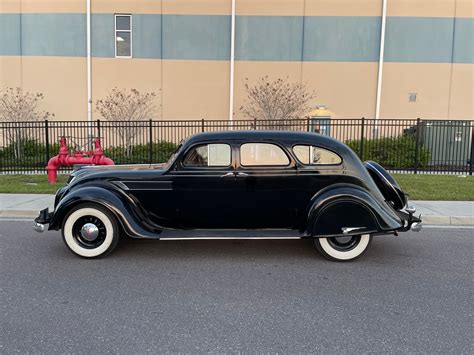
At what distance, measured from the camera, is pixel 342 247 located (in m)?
4.94

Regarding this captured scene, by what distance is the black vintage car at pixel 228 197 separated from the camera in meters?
4.82

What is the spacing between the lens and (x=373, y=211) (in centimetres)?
472

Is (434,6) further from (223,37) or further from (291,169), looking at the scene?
(291,169)

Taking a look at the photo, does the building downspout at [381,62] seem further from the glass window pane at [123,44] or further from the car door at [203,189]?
the car door at [203,189]

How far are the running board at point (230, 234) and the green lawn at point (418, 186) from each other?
5.28 m

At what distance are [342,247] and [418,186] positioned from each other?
6248mm

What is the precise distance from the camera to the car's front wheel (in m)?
Result: 4.89

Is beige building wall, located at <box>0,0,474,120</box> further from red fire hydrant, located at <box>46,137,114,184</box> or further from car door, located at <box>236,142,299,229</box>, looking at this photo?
car door, located at <box>236,142,299,229</box>

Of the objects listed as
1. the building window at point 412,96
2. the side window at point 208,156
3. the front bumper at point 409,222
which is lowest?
the front bumper at point 409,222

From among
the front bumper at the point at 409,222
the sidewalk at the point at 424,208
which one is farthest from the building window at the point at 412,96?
the front bumper at the point at 409,222

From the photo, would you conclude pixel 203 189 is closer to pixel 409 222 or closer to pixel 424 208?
pixel 409 222

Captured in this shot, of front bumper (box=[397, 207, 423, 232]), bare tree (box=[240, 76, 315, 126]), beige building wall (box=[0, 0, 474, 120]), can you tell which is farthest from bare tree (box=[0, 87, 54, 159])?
front bumper (box=[397, 207, 423, 232])

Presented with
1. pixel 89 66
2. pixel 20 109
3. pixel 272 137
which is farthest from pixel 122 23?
pixel 272 137

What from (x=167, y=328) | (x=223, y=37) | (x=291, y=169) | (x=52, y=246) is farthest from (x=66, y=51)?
(x=167, y=328)
